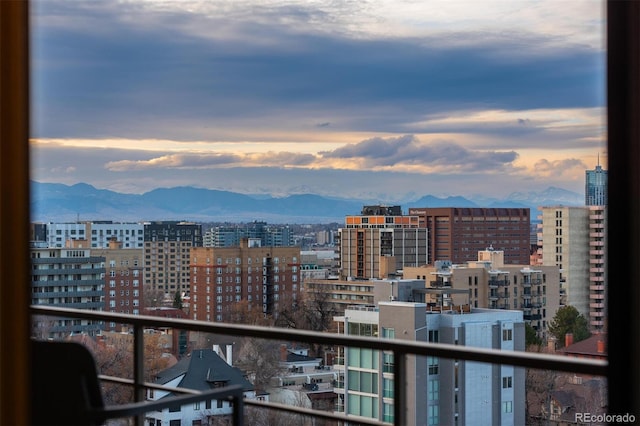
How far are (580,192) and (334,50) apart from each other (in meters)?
7.44

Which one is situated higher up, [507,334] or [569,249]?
[569,249]

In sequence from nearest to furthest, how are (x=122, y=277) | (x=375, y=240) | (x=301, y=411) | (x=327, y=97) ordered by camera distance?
(x=301, y=411) < (x=122, y=277) < (x=375, y=240) < (x=327, y=97)

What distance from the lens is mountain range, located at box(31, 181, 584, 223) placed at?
15.9 m

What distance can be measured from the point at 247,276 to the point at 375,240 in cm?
383

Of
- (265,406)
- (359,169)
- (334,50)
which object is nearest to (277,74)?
(334,50)

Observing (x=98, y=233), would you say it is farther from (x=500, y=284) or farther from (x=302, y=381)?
(x=500, y=284)

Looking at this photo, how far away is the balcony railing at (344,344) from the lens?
131cm

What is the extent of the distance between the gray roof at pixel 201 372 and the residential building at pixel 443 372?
3.45 meters

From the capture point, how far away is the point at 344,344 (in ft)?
5.37

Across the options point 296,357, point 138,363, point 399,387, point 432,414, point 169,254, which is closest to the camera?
point 399,387

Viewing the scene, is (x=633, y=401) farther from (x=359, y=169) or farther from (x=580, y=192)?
(x=359, y=169)

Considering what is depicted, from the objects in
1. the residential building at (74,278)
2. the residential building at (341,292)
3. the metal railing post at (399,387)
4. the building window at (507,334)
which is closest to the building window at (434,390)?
the building window at (507,334)

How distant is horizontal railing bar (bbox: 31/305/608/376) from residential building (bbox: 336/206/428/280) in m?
17.0

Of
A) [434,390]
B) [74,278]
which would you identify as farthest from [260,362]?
[434,390]
